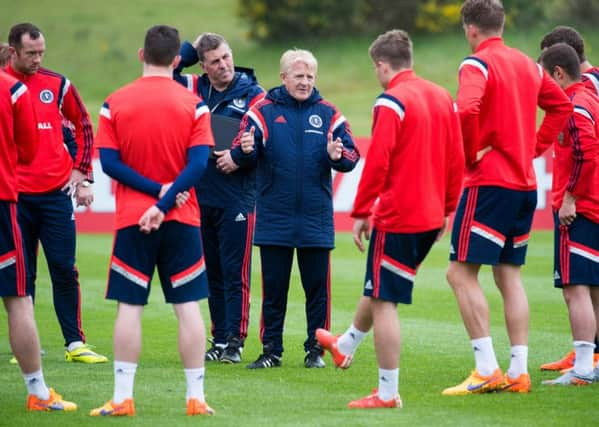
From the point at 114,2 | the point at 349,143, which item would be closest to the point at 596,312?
the point at 349,143

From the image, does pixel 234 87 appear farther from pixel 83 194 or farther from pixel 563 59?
pixel 563 59

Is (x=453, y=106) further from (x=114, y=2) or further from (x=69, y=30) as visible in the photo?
(x=114, y=2)

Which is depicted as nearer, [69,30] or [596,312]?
[596,312]

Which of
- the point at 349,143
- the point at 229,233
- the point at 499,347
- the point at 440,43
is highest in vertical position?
the point at 440,43

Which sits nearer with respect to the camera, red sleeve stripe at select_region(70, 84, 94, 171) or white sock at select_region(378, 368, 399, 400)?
white sock at select_region(378, 368, 399, 400)

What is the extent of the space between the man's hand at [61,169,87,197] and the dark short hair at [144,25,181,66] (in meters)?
2.47

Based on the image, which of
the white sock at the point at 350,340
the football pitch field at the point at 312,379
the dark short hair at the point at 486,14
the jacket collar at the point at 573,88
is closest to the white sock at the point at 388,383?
the football pitch field at the point at 312,379

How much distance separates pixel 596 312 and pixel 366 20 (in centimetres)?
2943

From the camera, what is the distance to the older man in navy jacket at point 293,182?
8.15 meters

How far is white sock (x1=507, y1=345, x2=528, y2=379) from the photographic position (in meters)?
7.18

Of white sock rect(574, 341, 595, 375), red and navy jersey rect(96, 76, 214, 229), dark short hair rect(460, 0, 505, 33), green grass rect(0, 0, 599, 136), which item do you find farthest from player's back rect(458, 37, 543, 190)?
green grass rect(0, 0, 599, 136)

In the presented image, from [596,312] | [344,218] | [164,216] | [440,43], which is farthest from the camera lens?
[440,43]

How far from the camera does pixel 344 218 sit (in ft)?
59.3

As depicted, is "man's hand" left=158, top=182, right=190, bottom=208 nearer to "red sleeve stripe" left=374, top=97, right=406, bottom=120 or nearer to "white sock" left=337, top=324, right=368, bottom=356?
"red sleeve stripe" left=374, top=97, right=406, bottom=120
